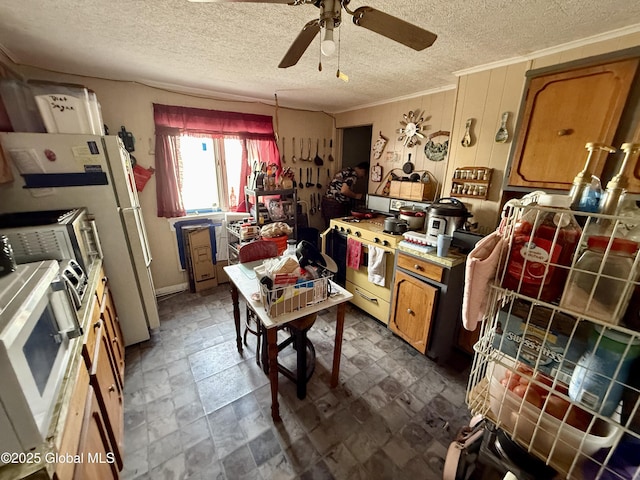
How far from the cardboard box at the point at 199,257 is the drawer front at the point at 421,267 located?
91.5 inches

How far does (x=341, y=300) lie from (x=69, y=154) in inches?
79.0

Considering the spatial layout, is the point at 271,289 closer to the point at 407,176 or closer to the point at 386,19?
the point at 386,19

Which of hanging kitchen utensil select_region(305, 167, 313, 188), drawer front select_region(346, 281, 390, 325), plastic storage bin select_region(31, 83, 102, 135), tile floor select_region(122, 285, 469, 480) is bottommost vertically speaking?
tile floor select_region(122, 285, 469, 480)

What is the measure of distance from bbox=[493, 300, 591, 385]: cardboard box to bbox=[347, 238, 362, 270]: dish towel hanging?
1779mm

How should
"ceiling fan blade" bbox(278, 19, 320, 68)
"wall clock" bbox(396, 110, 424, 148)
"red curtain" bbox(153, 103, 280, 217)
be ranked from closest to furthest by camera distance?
"ceiling fan blade" bbox(278, 19, 320, 68), "red curtain" bbox(153, 103, 280, 217), "wall clock" bbox(396, 110, 424, 148)

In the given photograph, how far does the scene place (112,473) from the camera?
1.13m

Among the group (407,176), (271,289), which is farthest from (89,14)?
(407,176)

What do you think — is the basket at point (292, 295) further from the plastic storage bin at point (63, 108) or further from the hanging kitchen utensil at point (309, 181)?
the hanging kitchen utensil at point (309, 181)

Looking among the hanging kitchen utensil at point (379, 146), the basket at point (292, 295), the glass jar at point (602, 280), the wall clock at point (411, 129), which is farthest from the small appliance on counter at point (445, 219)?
the hanging kitchen utensil at point (379, 146)

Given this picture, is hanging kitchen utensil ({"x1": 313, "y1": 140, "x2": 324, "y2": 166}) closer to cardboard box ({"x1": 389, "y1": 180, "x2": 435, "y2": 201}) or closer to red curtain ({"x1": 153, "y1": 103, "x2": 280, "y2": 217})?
red curtain ({"x1": 153, "y1": 103, "x2": 280, "y2": 217})

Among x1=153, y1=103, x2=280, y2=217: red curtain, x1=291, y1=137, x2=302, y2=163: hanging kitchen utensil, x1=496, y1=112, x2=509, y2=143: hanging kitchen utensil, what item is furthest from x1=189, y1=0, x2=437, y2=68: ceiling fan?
x1=291, y1=137, x2=302, y2=163: hanging kitchen utensil

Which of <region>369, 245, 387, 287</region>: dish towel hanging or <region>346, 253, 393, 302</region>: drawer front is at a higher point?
<region>369, 245, 387, 287</region>: dish towel hanging

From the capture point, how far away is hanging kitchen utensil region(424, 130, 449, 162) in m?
2.57

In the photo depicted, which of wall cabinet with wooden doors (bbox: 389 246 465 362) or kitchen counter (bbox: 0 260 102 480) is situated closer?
kitchen counter (bbox: 0 260 102 480)
